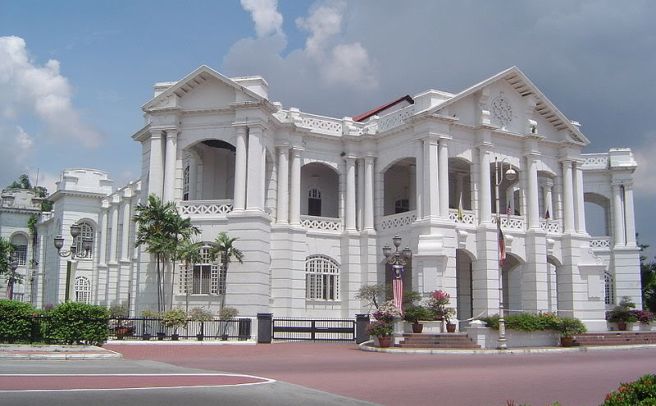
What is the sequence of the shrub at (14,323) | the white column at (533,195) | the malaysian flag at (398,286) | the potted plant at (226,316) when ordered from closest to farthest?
the shrub at (14,323)
the malaysian flag at (398,286)
the potted plant at (226,316)
the white column at (533,195)

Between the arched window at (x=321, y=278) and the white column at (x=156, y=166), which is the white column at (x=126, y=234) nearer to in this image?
the white column at (x=156, y=166)

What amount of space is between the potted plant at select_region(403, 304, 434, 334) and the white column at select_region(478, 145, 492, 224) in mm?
7634

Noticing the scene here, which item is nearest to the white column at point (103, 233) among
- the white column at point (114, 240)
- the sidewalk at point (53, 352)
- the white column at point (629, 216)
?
the white column at point (114, 240)

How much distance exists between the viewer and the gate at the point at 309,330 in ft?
109

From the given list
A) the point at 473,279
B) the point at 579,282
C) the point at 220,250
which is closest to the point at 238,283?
the point at 220,250

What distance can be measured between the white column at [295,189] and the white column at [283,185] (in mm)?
276

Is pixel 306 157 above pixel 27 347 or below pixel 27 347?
above

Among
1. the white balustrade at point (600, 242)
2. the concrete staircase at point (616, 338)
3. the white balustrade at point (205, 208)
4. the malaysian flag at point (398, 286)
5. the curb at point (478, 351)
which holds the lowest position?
the curb at point (478, 351)

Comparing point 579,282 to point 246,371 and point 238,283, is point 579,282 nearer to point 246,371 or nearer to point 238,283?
point 238,283

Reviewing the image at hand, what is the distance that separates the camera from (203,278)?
33.9 meters

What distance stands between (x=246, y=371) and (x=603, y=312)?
27.5 meters

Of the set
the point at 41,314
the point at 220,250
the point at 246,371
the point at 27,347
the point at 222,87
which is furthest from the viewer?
the point at 222,87

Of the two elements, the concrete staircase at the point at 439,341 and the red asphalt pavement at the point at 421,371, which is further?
the concrete staircase at the point at 439,341

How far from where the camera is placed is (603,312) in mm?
38812
